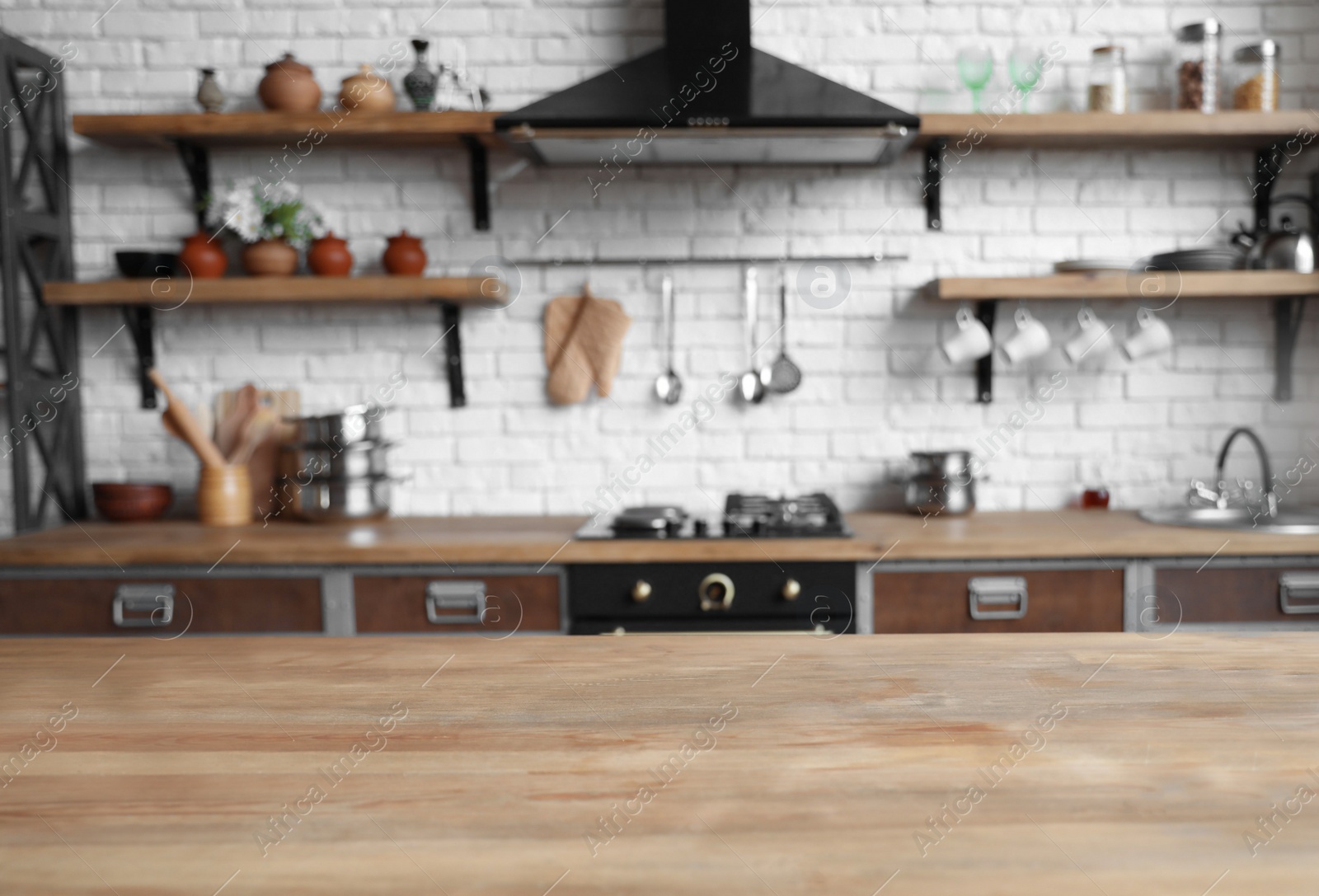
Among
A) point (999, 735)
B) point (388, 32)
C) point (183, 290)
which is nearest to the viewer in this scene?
point (999, 735)

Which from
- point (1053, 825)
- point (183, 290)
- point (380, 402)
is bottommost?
point (1053, 825)

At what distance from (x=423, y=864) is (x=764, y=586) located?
1.78 m

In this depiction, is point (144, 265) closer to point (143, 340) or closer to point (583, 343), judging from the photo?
point (143, 340)

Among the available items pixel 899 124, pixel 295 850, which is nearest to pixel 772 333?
pixel 899 124

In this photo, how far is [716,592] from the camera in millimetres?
2334

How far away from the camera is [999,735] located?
30.8 inches

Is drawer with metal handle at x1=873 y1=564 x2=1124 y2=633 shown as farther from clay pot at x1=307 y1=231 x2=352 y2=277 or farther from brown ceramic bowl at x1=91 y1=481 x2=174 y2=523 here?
brown ceramic bowl at x1=91 y1=481 x2=174 y2=523

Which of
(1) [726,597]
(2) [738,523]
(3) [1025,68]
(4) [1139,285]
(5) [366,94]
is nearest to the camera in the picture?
(1) [726,597]

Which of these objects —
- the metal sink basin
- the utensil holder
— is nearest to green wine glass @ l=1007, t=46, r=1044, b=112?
the metal sink basin

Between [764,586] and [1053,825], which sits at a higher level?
[1053,825]

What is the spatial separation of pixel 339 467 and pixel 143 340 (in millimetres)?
845

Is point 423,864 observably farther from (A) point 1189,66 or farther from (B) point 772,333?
(A) point 1189,66

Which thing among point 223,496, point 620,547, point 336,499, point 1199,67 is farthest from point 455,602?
point 1199,67

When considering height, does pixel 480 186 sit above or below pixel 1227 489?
above
